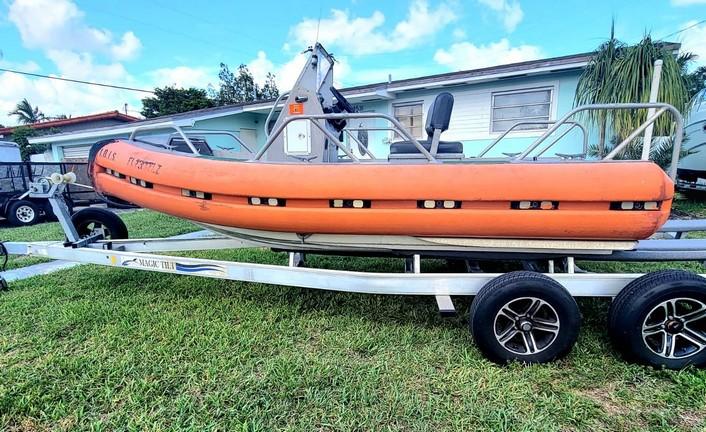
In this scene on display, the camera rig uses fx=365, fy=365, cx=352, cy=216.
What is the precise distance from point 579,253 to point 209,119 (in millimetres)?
11399

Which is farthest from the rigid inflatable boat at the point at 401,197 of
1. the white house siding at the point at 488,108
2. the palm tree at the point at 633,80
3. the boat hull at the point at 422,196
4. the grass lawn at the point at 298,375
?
the white house siding at the point at 488,108

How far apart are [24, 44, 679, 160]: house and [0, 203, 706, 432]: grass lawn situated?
6.23 metres

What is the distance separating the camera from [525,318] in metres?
2.05

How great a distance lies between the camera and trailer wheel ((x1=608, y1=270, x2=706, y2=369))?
1926 mm

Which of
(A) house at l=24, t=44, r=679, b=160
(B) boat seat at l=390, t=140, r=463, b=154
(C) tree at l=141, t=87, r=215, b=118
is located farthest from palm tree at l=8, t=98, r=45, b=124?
(B) boat seat at l=390, t=140, r=463, b=154

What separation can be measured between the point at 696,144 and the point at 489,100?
392 centimetres

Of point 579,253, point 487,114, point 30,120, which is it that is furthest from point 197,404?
point 30,120

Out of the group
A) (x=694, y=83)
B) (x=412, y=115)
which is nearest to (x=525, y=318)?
(x=412, y=115)

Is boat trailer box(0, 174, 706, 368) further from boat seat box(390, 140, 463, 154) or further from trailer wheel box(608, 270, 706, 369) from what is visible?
boat seat box(390, 140, 463, 154)

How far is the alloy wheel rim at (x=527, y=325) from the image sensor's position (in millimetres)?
2023

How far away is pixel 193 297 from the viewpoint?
3031 millimetres

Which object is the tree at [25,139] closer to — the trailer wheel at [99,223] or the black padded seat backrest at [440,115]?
the trailer wheel at [99,223]

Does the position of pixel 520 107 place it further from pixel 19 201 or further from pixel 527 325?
pixel 19 201

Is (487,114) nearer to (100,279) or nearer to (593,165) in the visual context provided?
(593,165)
